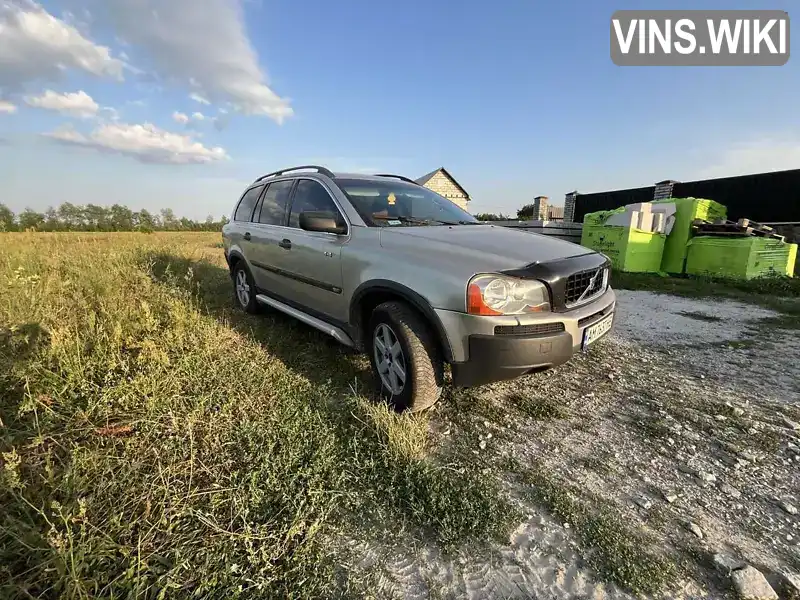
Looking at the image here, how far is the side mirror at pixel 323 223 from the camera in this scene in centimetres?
279

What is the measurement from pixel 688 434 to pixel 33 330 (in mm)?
4799

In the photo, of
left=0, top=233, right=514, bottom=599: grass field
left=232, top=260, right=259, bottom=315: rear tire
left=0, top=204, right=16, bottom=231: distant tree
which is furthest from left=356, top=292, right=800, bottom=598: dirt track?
left=0, top=204, right=16, bottom=231: distant tree

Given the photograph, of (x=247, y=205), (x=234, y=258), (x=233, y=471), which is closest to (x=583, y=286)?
(x=233, y=471)

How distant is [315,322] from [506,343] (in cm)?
182

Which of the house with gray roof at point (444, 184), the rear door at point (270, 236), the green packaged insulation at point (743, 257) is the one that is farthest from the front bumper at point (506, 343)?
the house with gray roof at point (444, 184)

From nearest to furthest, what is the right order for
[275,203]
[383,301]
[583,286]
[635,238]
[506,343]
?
[506,343], [583,286], [383,301], [275,203], [635,238]

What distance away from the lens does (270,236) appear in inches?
153

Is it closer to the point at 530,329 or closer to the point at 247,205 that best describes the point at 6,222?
the point at 247,205

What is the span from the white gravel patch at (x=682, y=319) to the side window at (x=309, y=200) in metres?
3.54

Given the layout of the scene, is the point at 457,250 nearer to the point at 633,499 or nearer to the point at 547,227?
the point at 633,499

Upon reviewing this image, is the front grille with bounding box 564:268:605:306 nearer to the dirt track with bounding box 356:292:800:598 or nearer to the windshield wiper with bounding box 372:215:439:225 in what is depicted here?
the dirt track with bounding box 356:292:800:598

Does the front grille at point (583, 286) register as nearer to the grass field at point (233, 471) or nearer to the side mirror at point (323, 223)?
the grass field at point (233, 471)

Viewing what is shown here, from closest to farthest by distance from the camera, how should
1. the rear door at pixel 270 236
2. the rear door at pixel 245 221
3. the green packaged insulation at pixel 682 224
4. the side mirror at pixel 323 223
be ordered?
the side mirror at pixel 323 223
the rear door at pixel 270 236
the rear door at pixel 245 221
the green packaged insulation at pixel 682 224

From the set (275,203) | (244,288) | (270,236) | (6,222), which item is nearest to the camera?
(270,236)
